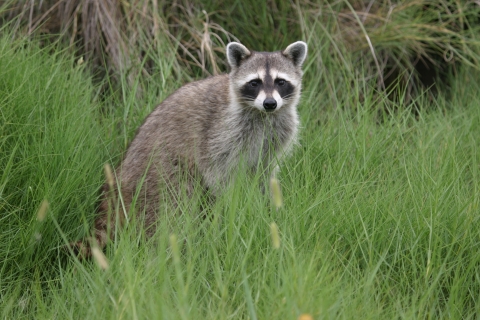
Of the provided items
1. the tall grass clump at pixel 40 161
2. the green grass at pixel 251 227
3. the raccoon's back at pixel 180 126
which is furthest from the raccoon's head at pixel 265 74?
the tall grass clump at pixel 40 161

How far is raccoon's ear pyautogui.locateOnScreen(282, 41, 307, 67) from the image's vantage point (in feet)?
14.0

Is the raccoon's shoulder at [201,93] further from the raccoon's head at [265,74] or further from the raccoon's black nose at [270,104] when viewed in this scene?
the raccoon's black nose at [270,104]

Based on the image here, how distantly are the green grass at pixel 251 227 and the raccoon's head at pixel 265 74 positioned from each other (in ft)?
1.13

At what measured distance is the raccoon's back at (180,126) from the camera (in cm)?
401

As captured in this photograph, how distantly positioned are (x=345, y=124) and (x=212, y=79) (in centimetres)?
91

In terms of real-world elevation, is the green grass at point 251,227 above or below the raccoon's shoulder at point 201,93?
below

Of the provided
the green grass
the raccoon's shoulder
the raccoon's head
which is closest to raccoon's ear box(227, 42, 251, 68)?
the raccoon's head

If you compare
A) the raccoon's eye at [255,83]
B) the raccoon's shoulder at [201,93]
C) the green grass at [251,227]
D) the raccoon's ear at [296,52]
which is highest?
the raccoon's ear at [296,52]

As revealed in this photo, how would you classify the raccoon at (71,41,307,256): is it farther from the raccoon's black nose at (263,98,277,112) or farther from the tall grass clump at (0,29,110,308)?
the tall grass clump at (0,29,110,308)

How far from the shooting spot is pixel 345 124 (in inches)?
169

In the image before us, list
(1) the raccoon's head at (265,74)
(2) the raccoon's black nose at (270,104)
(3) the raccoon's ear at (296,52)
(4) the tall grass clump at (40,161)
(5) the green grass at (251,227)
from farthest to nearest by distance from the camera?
(3) the raccoon's ear at (296,52) → (1) the raccoon's head at (265,74) → (2) the raccoon's black nose at (270,104) → (4) the tall grass clump at (40,161) → (5) the green grass at (251,227)

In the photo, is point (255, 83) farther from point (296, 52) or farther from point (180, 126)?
point (180, 126)

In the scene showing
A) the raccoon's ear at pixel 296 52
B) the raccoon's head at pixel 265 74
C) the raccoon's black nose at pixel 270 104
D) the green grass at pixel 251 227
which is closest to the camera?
the green grass at pixel 251 227

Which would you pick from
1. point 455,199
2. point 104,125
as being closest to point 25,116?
point 104,125
